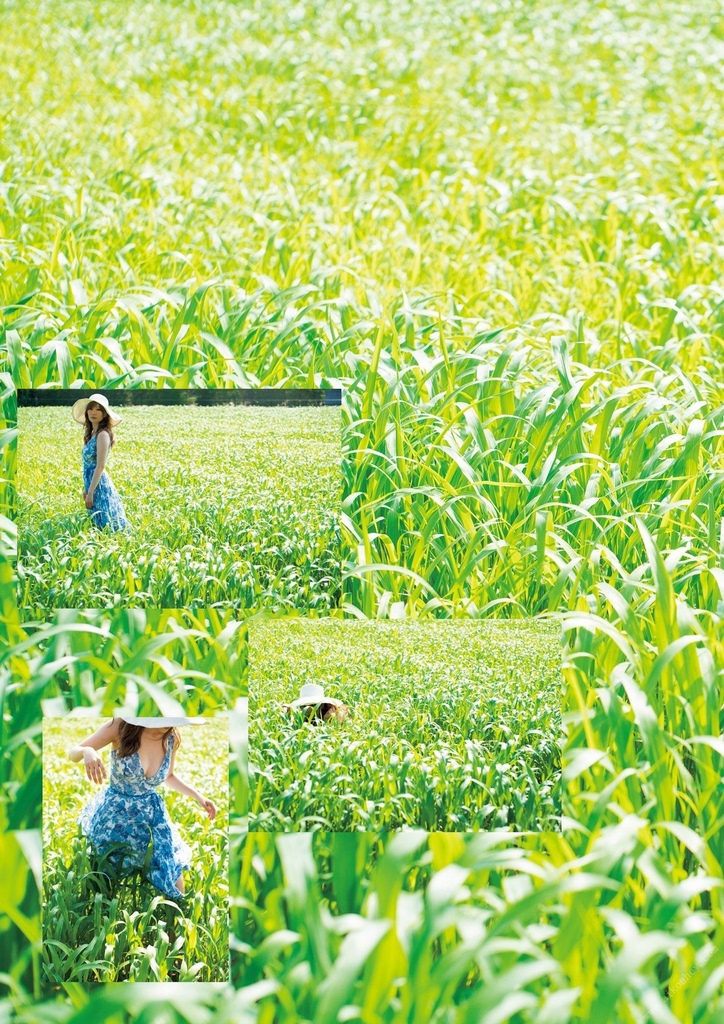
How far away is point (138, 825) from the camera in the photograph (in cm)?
200

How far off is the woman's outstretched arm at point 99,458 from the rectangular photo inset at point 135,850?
58cm

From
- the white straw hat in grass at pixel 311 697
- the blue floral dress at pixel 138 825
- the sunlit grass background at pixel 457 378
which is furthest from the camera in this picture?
the white straw hat in grass at pixel 311 697

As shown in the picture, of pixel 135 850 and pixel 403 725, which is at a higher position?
pixel 403 725

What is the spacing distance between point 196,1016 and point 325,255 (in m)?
3.89

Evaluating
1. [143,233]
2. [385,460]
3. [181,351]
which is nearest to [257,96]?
[143,233]

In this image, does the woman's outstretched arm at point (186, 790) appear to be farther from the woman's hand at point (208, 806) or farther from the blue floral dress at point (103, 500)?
the blue floral dress at point (103, 500)

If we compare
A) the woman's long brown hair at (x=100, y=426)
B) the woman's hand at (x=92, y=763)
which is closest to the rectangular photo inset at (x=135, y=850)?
the woman's hand at (x=92, y=763)

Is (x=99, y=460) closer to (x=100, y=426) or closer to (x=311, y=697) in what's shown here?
(x=100, y=426)

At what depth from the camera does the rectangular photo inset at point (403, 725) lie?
2.09 meters

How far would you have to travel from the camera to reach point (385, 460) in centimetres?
300

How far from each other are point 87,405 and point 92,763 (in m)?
0.84

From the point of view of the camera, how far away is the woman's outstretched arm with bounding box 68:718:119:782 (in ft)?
6.61

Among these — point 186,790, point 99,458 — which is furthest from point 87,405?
point 186,790

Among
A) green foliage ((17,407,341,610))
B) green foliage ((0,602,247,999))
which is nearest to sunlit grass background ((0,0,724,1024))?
green foliage ((0,602,247,999))
